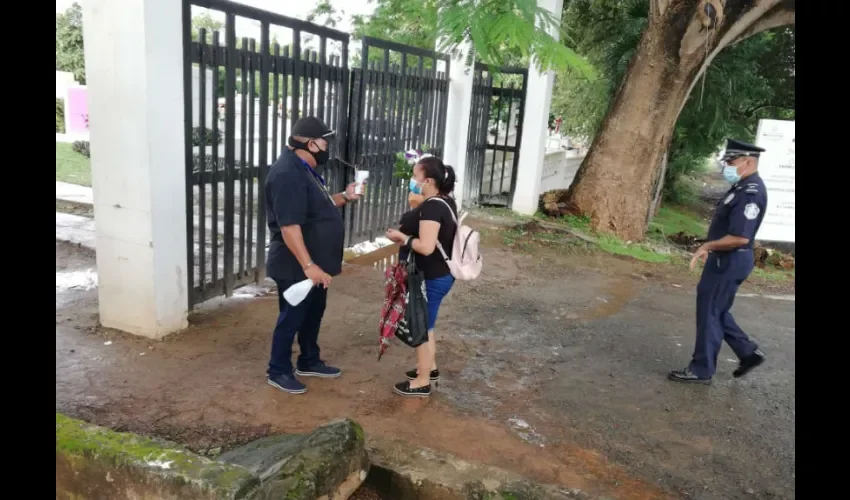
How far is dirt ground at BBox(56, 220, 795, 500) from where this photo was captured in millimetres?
3482

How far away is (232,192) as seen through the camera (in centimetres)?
521

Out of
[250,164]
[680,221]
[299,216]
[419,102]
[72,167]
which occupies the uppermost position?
[419,102]

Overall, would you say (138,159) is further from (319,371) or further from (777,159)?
(777,159)

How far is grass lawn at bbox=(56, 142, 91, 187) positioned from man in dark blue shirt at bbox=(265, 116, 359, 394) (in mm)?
6405

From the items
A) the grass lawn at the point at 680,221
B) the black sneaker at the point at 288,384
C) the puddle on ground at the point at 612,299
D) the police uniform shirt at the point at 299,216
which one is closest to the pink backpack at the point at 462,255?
the police uniform shirt at the point at 299,216

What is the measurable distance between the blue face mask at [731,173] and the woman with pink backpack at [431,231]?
2225 mm

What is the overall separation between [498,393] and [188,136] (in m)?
3.12

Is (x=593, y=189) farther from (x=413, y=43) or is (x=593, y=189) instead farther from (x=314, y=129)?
(x=314, y=129)

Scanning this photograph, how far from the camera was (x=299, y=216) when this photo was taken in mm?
3662

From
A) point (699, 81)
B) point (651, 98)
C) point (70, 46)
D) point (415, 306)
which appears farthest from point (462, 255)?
point (70, 46)

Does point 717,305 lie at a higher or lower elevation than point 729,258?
lower

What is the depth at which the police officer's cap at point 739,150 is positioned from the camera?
445 cm

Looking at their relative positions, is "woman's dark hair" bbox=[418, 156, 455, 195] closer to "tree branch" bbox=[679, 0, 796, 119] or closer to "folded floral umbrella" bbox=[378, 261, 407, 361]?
"folded floral umbrella" bbox=[378, 261, 407, 361]
